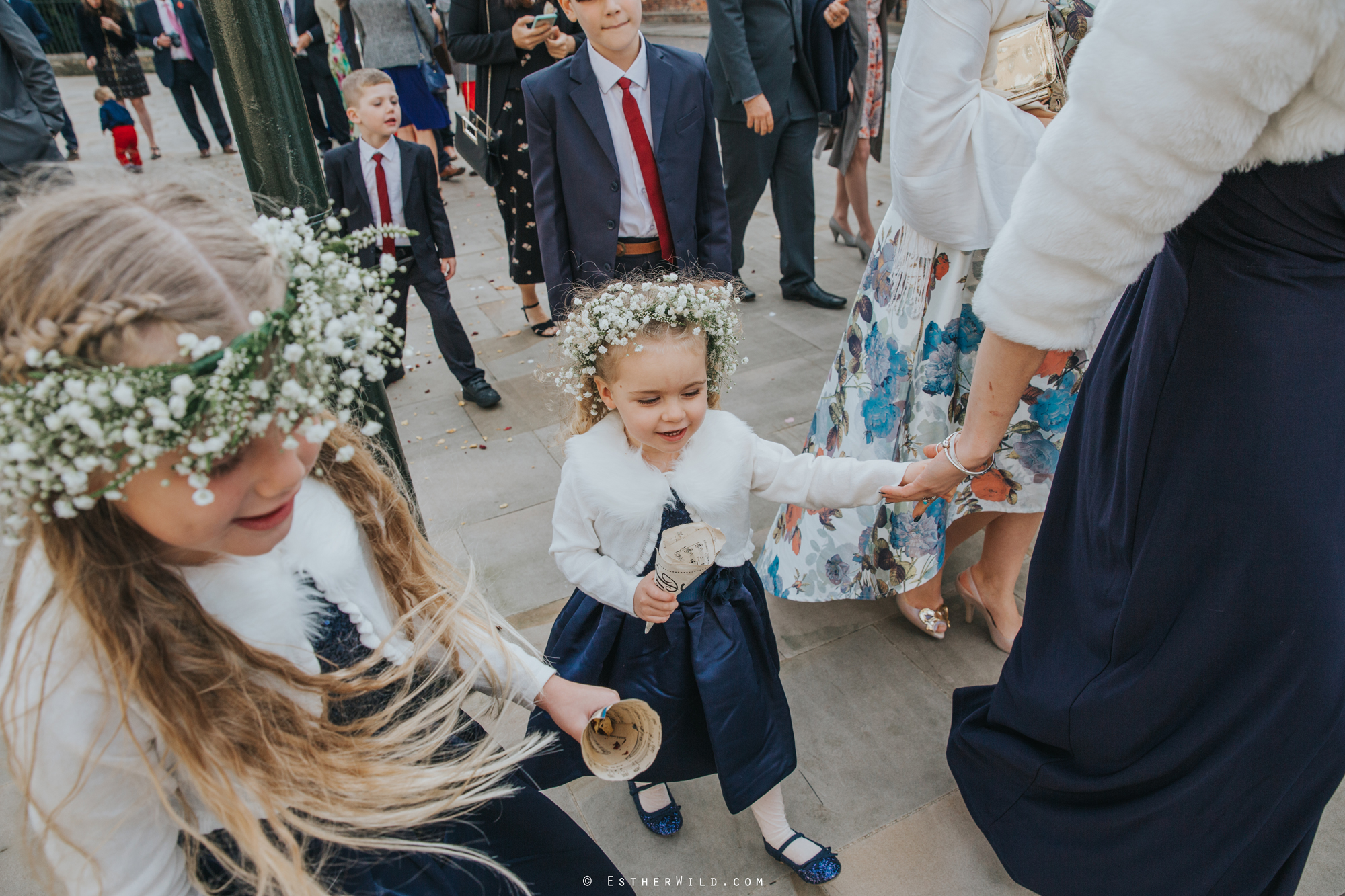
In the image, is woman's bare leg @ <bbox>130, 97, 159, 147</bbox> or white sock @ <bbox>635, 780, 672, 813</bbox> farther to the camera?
woman's bare leg @ <bbox>130, 97, 159, 147</bbox>

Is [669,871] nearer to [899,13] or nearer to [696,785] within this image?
[696,785]

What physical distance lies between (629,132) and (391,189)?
61.5 inches

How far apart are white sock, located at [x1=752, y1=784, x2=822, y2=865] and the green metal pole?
1.15 m

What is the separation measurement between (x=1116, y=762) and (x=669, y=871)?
102 cm

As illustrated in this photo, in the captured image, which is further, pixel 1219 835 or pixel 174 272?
pixel 1219 835

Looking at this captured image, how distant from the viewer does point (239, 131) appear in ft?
5.41

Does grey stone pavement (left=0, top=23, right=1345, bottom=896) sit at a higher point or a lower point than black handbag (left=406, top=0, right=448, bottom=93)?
lower

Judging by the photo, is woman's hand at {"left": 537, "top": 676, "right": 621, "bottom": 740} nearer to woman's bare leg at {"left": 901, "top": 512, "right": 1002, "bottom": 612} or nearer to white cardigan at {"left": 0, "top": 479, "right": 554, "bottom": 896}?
white cardigan at {"left": 0, "top": 479, "right": 554, "bottom": 896}

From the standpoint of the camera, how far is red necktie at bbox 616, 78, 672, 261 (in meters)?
2.97

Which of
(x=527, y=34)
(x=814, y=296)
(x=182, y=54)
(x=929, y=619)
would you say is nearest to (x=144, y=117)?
(x=182, y=54)

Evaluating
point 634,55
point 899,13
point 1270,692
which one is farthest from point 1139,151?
point 899,13

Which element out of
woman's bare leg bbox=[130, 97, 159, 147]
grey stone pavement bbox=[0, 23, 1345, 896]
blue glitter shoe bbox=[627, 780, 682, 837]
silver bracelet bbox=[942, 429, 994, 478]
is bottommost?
grey stone pavement bbox=[0, 23, 1345, 896]

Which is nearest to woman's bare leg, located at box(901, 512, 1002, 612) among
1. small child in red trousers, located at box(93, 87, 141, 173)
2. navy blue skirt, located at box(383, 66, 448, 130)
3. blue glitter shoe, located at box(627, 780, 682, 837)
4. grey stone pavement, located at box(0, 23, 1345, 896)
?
grey stone pavement, located at box(0, 23, 1345, 896)

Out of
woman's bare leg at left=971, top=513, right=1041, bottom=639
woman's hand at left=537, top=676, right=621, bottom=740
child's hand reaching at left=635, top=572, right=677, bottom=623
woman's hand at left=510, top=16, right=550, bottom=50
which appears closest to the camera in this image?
woman's hand at left=537, top=676, right=621, bottom=740
